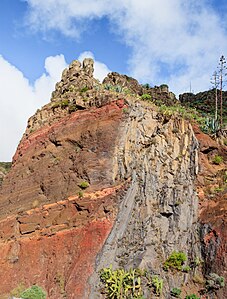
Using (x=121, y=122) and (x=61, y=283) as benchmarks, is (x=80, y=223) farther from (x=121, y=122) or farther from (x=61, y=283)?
(x=121, y=122)

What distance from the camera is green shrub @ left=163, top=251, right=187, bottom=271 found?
23281mm

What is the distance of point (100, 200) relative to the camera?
24.7m

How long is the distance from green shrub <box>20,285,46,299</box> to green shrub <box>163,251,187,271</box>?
6.69 m

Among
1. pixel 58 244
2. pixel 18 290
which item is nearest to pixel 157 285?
pixel 58 244

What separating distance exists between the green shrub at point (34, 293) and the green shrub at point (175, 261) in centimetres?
669

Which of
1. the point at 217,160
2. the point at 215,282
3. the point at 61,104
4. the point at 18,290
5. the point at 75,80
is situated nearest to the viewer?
the point at 215,282

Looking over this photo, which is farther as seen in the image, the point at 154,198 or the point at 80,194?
the point at 154,198

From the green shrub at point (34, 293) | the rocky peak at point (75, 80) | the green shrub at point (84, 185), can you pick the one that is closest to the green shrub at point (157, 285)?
the green shrub at point (34, 293)

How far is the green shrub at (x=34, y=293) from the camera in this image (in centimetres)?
2230

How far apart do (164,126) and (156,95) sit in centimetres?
1604

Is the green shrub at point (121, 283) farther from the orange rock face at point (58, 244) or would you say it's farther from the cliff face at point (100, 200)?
the orange rock face at point (58, 244)

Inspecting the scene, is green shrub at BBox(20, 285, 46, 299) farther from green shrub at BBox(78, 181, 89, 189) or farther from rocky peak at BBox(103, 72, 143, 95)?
rocky peak at BBox(103, 72, 143, 95)

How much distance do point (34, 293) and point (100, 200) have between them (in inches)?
242

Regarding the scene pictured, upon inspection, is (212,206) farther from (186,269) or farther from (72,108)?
(72,108)
